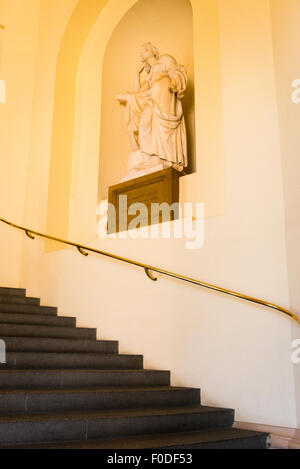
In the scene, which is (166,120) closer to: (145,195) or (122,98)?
(145,195)

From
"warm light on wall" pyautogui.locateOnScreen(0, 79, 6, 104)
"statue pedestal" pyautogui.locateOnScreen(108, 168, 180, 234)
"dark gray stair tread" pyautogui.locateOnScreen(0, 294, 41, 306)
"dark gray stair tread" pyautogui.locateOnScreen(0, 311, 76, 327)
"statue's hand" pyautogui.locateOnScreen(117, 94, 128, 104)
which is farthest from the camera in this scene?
"warm light on wall" pyautogui.locateOnScreen(0, 79, 6, 104)

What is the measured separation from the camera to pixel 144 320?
559 centimetres

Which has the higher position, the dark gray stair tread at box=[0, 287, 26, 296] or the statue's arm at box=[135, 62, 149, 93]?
the statue's arm at box=[135, 62, 149, 93]

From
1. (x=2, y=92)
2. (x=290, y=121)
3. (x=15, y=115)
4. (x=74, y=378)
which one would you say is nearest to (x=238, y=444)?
(x=74, y=378)

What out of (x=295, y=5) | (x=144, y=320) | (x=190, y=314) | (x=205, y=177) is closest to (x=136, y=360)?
(x=144, y=320)

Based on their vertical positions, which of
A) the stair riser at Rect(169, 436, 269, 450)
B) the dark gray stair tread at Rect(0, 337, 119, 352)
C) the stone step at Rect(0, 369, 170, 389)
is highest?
the dark gray stair tread at Rect(0, 337, 119, 352)

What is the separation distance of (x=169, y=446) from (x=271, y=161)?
2.77 meters

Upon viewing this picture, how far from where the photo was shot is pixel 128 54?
334 inches

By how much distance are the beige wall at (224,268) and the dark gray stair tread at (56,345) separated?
286mm

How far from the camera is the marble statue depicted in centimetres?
689

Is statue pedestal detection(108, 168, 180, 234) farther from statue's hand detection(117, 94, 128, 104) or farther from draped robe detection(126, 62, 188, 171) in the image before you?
statue's hand detection(117, 94, 128, 104)

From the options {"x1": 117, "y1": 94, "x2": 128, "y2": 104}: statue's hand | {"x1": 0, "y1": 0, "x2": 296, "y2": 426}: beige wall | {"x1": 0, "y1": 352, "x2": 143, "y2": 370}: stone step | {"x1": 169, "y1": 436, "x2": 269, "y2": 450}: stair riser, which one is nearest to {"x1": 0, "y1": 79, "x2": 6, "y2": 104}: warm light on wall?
{"x1": 117, "y1": 94, "x2": 128, "y2": 104}: statue's hand

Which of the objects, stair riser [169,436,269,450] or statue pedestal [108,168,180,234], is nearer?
stair riser [169,436,269,450]

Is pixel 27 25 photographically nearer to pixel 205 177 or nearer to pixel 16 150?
pixel 16 150
